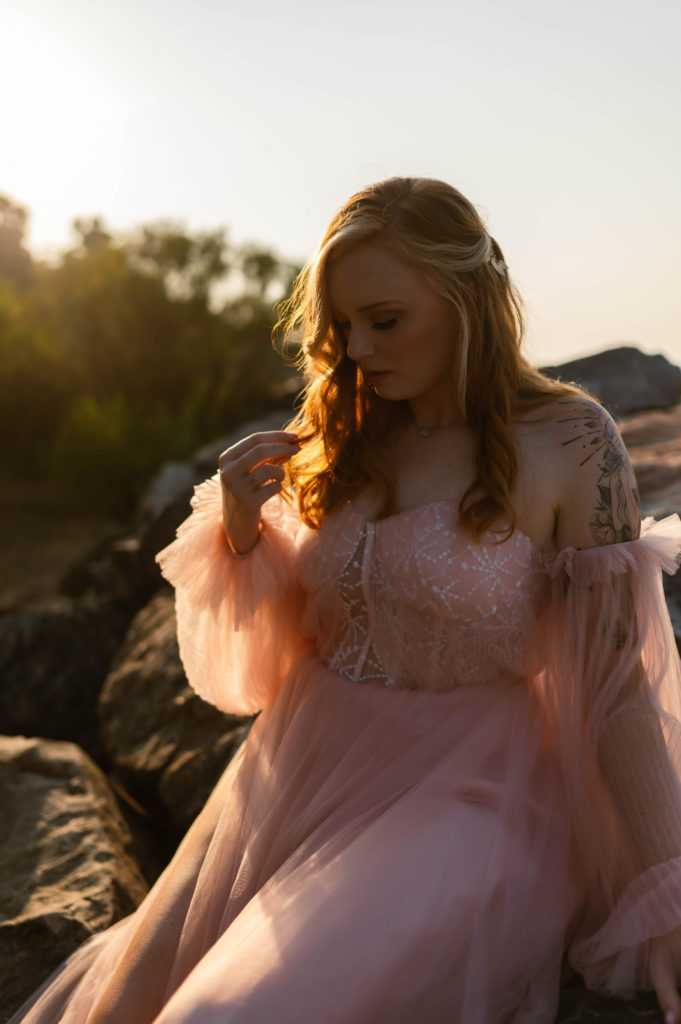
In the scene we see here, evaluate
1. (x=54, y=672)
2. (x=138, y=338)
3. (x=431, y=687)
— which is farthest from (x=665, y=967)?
(x=138, y=338)

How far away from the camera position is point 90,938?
2.19 metres

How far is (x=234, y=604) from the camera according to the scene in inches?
84.6

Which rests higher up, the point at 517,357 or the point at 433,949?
the point at 517,357

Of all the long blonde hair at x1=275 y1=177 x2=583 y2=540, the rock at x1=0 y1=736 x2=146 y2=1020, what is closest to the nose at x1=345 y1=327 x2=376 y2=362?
the long blonde hair at x1=275 y1=177 x2=583 y2=540

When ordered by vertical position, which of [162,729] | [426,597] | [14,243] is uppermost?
[14,243]

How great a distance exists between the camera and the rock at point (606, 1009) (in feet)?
4.91

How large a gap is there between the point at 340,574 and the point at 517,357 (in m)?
0.65

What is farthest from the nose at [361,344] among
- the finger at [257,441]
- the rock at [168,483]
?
the rock at [168,483]

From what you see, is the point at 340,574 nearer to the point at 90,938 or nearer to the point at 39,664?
the point at 90,938

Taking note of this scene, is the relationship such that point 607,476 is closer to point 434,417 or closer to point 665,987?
point 434,417

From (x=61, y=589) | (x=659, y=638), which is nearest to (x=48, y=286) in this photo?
(x=61, y=589)

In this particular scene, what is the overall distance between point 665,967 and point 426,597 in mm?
794

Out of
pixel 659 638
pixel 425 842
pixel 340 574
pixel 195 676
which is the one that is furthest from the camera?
pixel 195 676

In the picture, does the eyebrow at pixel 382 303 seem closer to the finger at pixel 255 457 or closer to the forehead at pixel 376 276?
the forehead at pixel 376 276
